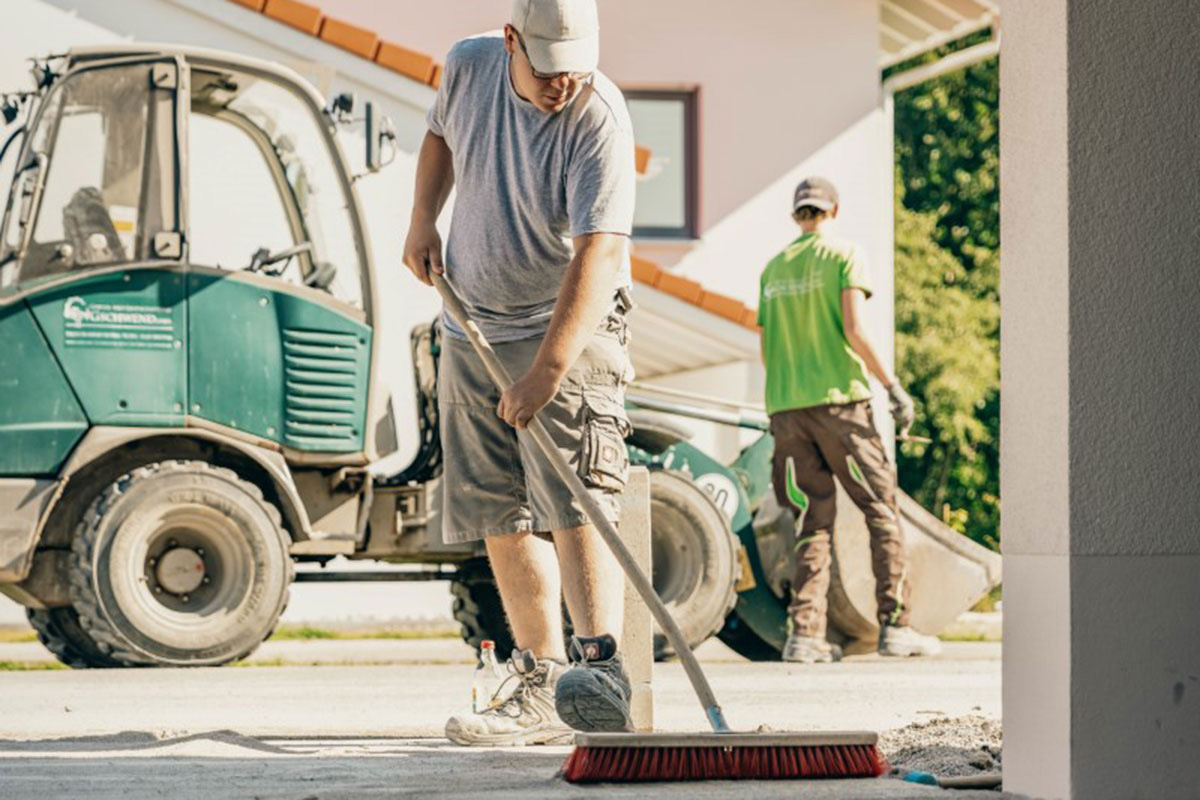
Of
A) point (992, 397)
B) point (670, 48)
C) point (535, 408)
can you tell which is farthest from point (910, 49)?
point (535, 408)

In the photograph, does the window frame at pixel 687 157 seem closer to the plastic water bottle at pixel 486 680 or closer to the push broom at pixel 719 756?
the plastic water bottle at pixel 486 680

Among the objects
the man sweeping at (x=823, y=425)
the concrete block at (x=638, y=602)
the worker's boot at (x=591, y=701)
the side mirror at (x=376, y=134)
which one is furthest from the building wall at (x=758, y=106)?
the worker's boot at (x=591, y=701)

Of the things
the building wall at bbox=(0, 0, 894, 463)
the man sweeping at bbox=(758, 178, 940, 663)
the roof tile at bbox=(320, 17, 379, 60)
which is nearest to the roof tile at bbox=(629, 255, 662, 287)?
the roof tile at bbox=(320, 17, 379, 60)

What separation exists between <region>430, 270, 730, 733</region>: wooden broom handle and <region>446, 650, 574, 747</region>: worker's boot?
0.40m

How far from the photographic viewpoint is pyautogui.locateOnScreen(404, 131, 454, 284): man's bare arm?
250 inches

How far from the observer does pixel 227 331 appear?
10.3 m

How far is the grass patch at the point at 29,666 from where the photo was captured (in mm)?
10788

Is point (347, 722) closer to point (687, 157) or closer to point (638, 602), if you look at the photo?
point (638, 602)

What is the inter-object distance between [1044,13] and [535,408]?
5.80 feet

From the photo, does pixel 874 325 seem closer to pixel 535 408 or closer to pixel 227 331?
pixel 227 331

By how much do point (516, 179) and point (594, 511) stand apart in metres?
0.88

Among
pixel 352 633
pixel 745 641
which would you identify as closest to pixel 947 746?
pixel 745 641

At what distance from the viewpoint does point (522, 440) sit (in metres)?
6.21

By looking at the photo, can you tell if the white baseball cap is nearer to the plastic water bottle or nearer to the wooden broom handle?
the wooden broom handle
